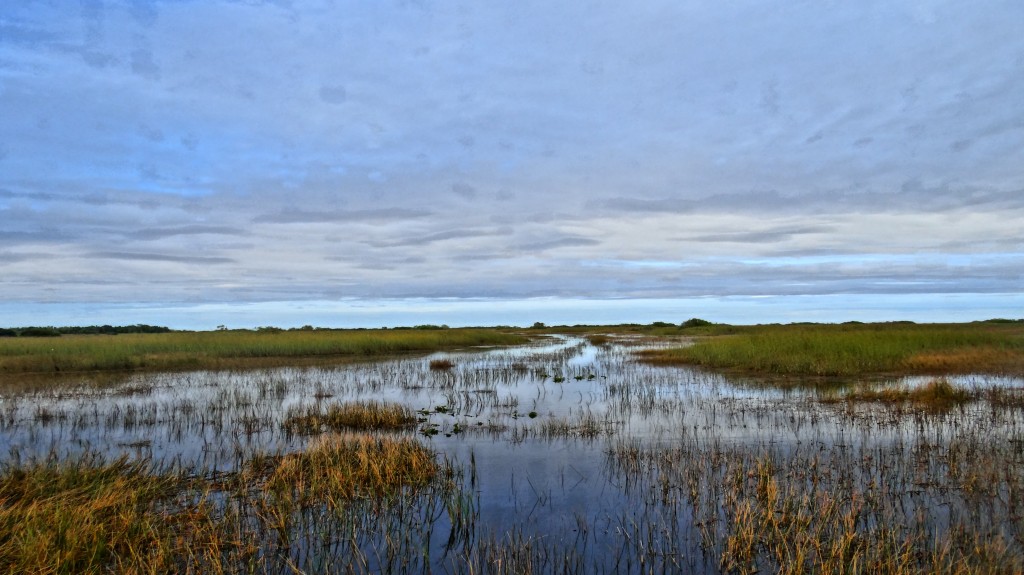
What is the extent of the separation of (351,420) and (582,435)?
5.55m

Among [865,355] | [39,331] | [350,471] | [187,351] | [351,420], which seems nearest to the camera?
[350,471]

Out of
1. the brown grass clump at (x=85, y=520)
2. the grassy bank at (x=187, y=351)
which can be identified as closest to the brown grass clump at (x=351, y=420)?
the brown grass clump at (x=85, y=520)

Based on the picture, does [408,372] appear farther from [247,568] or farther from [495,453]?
[247,568]

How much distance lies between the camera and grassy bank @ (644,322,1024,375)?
21.7 meters

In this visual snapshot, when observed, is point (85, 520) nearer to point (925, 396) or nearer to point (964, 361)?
point (925, 396)

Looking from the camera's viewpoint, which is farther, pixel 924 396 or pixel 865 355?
pixel 865 355

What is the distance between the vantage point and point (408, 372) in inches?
988

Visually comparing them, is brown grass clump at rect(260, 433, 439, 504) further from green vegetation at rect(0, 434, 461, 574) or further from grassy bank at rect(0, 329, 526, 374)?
grassy bank at rect(0, 329, 526, 374)

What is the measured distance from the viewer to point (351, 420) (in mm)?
13539

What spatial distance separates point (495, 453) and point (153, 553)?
601 cm

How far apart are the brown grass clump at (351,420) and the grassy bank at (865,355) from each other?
15361 millimetres

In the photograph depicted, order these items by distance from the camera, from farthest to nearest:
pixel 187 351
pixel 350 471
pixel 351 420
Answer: pixel 187 351
pixel 351 420
pixel 350 471

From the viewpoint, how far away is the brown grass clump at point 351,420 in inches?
517

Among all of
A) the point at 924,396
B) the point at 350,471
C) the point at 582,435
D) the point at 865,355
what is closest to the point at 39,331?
the point at 350,471
